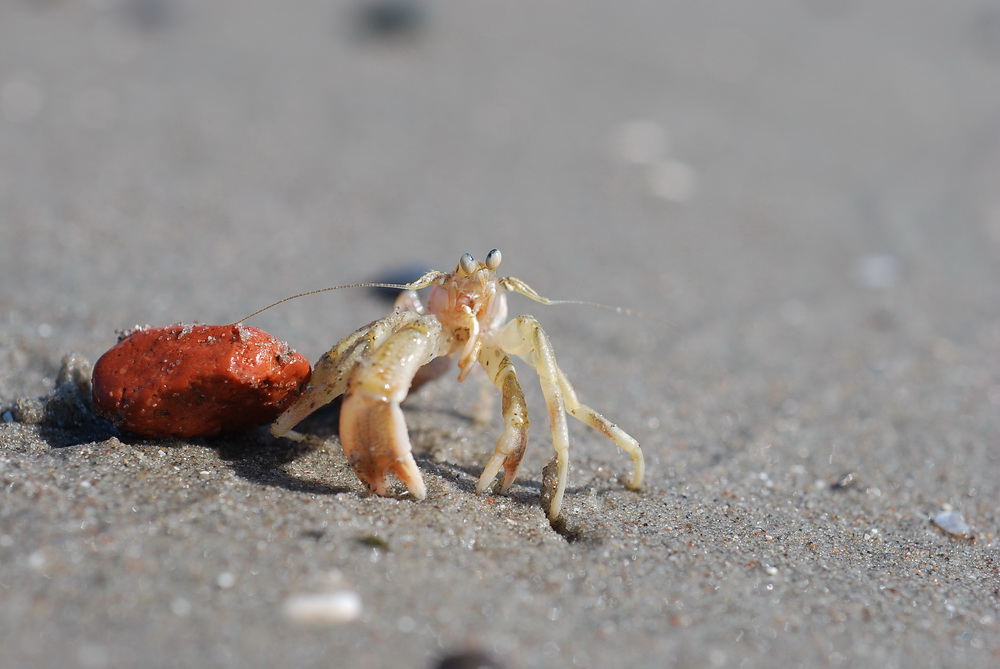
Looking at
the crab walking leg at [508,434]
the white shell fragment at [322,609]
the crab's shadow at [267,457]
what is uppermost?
the crab walking leg at [508,434]

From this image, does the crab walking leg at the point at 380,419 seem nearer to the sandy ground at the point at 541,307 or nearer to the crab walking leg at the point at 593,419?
the sandy ground at the point at 541,307

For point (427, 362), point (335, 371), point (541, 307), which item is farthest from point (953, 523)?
point (541, 307)

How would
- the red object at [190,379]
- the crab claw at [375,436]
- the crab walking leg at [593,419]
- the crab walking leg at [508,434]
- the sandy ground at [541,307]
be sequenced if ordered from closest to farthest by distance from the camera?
1. the sandy ground at [541,307]
2. the crab claw at [375,436]
3. the red object at [190,379]
4. the crab walking leg at [508,434]
5. the crab walking leg at [593,419]

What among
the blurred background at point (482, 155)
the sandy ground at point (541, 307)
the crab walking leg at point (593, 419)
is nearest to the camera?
the sandy ground at point (541, 307)

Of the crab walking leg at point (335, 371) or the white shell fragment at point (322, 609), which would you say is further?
the crab walking leg at point (335, 371)

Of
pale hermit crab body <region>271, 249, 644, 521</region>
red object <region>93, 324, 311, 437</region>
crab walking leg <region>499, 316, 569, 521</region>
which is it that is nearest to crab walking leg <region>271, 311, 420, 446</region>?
pale hermit crab body <region>271, 249, 644, 521</region>

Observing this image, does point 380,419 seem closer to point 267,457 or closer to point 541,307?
point 267,457

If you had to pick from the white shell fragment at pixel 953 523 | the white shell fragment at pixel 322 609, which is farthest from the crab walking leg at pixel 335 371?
the white shell fragment at pixel 953 523
